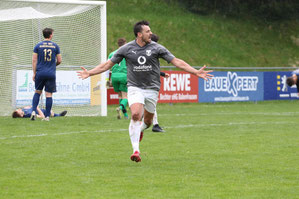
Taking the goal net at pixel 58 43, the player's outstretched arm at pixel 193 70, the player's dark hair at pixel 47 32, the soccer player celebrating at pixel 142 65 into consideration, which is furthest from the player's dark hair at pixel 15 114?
the player's outstretched arm at pixel 193 70

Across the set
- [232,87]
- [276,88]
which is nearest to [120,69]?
[232,87]

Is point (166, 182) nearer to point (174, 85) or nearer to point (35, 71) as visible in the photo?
point (35, 71)

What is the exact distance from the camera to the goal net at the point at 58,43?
16.8 metres

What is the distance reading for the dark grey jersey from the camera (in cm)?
840

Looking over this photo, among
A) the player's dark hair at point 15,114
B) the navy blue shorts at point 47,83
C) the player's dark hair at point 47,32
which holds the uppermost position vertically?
the player's dark hair at point 47,32

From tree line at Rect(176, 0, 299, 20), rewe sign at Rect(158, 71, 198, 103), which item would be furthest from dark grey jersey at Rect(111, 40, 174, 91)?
tree line at Rect(176, 0, 299, 20)

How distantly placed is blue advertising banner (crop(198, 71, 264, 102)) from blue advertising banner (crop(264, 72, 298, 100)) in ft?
0.87

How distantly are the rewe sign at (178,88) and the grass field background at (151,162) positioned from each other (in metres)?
9.56

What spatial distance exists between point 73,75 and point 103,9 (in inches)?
99.3

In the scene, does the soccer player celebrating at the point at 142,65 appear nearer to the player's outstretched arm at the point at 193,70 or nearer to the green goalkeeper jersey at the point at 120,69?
the player's outstretched arm at the point at 193,70

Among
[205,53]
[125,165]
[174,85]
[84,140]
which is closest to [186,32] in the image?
[205,53]

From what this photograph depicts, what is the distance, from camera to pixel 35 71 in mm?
14734

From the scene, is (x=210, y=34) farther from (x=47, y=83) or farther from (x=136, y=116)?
(x=136, y=116)

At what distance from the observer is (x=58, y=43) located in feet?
57.2
